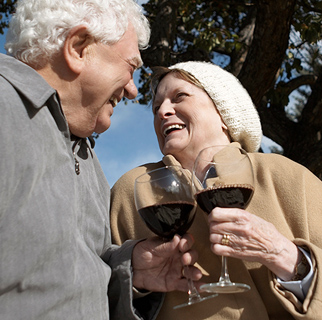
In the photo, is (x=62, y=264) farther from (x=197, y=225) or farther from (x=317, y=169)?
(x=317, y=169)

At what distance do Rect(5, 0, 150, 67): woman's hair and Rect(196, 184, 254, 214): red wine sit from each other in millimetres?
1092

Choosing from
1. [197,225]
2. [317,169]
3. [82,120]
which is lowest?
[317,169]

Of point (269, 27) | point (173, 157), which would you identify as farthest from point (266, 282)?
point (269, 27)

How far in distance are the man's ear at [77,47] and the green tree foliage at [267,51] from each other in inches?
126

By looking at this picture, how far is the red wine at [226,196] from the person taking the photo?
6.52 ft

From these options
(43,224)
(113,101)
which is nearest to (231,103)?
(113,101)

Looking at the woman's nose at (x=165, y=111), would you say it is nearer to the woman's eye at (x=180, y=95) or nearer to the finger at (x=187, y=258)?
the woman's eye at (x=180, y=95)

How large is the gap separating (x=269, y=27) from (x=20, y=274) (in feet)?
14.0

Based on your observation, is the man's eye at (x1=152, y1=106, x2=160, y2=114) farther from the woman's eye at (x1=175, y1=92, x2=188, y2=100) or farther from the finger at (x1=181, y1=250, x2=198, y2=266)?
the finger at (x1=181, y1=250, x2=198, y2=266)

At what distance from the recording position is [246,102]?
3035 millimetres

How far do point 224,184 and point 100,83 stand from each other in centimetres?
91

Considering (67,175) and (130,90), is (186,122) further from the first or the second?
(67,175)

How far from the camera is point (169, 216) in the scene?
80.2 inches

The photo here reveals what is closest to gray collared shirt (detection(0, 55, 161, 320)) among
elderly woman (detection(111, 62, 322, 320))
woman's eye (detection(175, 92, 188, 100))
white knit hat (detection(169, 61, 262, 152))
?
elderly woman (detection(111, 62, 322, 320))
